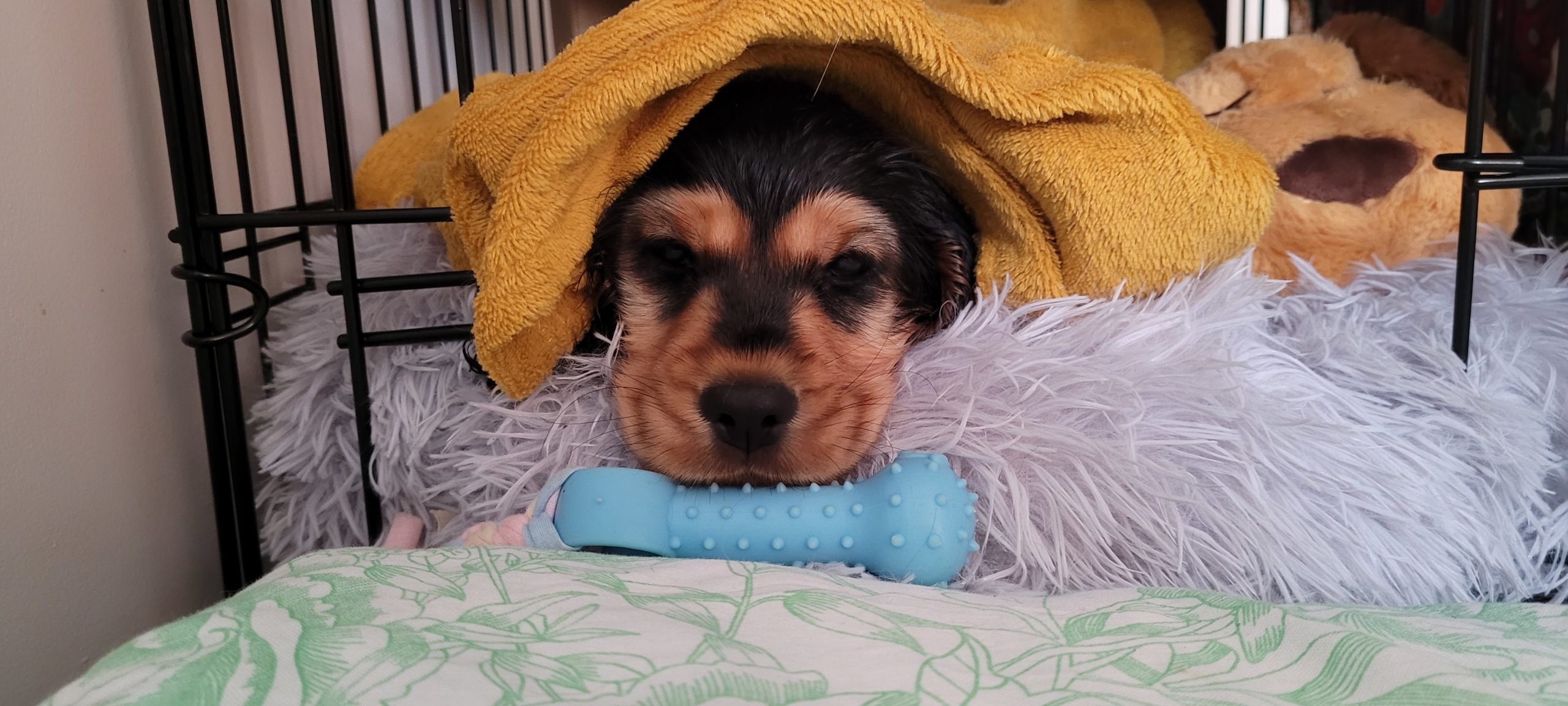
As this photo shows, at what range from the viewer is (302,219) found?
3.56ft

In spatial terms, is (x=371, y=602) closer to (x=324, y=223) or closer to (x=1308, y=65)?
(x=324, y=223)

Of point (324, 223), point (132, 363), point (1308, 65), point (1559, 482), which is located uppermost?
point (1308, 65)

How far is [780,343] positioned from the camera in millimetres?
1117

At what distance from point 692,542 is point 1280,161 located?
3.59 ft

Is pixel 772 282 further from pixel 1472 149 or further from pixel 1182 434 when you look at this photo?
pixel 1472 149

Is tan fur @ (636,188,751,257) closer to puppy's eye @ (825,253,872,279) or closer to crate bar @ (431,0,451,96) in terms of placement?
puppy's eye @ (825,253,872,279)

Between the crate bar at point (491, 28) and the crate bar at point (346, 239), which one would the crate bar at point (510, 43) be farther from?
the crate bar at point (346, 239)

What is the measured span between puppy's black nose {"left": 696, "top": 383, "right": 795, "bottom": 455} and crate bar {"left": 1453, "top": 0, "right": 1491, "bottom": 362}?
77cm

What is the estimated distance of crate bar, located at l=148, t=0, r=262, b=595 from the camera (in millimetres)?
1106

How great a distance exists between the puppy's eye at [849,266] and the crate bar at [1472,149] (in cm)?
68

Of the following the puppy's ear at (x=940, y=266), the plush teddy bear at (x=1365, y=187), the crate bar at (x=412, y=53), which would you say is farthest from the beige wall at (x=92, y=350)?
the plush teddy bear at (x=1365, y=187)

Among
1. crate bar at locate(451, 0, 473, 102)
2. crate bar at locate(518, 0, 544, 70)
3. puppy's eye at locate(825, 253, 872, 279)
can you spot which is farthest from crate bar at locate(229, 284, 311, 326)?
crate bar at locate(518, 0, 544, 70)

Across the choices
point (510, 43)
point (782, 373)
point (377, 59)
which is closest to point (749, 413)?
point (782, 373)

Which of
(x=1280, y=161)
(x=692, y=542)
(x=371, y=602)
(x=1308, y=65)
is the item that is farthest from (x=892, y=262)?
(x=1308, y=65)
